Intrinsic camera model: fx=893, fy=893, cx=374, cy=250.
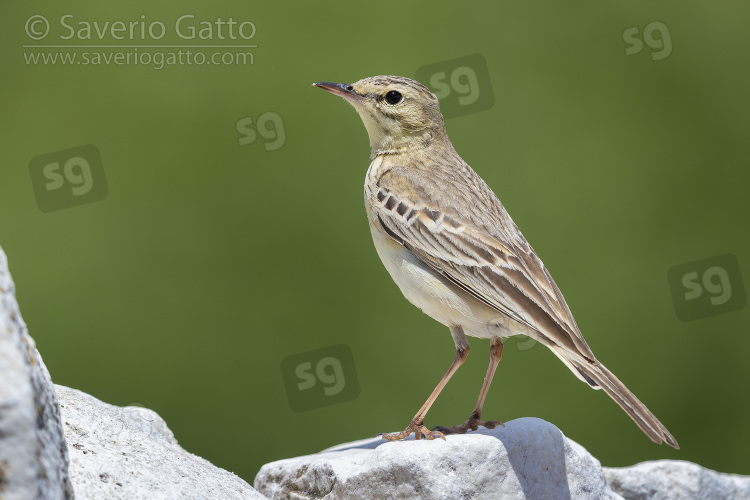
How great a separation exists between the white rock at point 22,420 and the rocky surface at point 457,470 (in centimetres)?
193

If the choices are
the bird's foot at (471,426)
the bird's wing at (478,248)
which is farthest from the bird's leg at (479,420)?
the bird's wing at (478,248)

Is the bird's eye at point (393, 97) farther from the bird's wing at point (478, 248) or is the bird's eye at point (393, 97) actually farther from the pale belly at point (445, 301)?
the pale belly at point (445, 301)

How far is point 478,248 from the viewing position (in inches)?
196

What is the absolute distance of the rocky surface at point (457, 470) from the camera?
4.18m

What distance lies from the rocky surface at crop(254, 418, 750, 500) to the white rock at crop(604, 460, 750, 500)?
582mm

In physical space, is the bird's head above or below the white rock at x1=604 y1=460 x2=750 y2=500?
above

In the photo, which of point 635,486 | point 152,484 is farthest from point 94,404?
point 635,486

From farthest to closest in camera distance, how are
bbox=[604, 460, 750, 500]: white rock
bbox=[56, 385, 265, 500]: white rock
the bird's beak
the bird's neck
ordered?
1. the bird's neck
2. the bird's beak
3. bbox=[604, 460, 750, 500]: white rock
4. bbox=[56, 385, 265, 500]: white rock

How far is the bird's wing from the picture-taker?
4.65m

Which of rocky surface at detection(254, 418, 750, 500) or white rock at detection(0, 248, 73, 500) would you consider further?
rocky surface at detection(254, 418, 750, 500)

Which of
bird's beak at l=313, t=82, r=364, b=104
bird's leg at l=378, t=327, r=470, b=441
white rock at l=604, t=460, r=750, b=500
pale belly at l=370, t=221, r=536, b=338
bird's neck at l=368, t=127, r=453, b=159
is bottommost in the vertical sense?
white rock at l=604, t=460, r=750, b=500

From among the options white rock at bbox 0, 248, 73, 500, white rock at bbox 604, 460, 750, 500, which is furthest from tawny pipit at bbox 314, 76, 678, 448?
white rock at bbox 0, 248, 73, 500

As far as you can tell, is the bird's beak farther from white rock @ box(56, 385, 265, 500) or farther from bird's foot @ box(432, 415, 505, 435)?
white rock @ box(56, 385, 265, 500)

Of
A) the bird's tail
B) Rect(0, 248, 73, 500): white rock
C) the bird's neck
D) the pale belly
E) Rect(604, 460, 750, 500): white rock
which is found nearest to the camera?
Rect(0, 248, 73, 500): white rock
